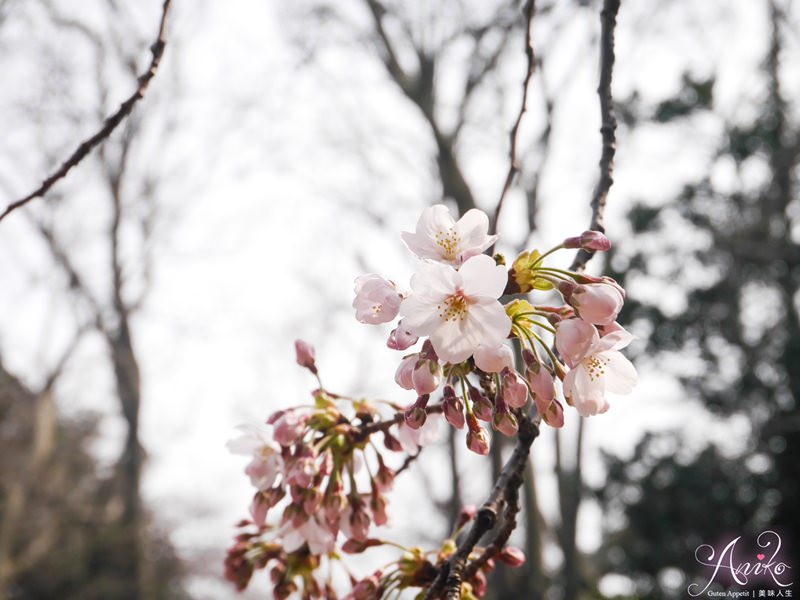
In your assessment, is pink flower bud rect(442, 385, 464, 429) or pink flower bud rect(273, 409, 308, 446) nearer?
pink flower bud rect(442, 385, 464, 429)

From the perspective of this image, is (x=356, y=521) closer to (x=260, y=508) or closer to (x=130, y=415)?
(x=260, y=508)

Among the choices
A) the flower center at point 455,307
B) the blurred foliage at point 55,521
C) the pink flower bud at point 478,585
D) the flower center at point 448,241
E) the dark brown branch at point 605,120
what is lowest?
the pink flower bud at point 478,585

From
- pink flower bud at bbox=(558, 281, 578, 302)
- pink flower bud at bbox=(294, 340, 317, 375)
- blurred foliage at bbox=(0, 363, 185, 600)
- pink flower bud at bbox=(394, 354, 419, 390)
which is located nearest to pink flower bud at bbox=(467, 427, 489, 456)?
pink flower bud at bbox=(394, 354, 419, 390)

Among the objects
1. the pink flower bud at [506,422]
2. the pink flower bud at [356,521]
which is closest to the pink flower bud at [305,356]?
the pink flower bud at [356,521]

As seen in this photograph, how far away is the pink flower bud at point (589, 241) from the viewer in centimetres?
94

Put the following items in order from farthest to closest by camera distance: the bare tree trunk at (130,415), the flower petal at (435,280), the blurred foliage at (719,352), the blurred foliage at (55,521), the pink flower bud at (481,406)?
the blurred foliage at (55,521) → the bare tree trunk at (130,415) → the blurred foliage at (719,352) → the pink flower bud at (481,406) → the flower petal at (435,280)

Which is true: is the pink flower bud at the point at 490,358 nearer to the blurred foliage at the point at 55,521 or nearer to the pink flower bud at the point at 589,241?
the pink flower bud at the point at 589,241

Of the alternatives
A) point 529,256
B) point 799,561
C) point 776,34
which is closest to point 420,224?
point 529,256

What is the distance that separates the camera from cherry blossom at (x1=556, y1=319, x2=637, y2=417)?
2.88 ft

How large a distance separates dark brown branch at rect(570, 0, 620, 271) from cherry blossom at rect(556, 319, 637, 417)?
20cm

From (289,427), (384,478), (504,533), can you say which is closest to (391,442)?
(384,478)

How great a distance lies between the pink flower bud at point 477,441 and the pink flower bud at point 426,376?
9 centimetres

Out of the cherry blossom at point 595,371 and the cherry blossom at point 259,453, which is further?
the cherry blossom at point 259,453

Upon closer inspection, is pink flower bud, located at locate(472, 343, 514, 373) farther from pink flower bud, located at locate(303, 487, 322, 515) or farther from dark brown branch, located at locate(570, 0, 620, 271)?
pink flower bud, located at locate(303, 487, 322, 515)
